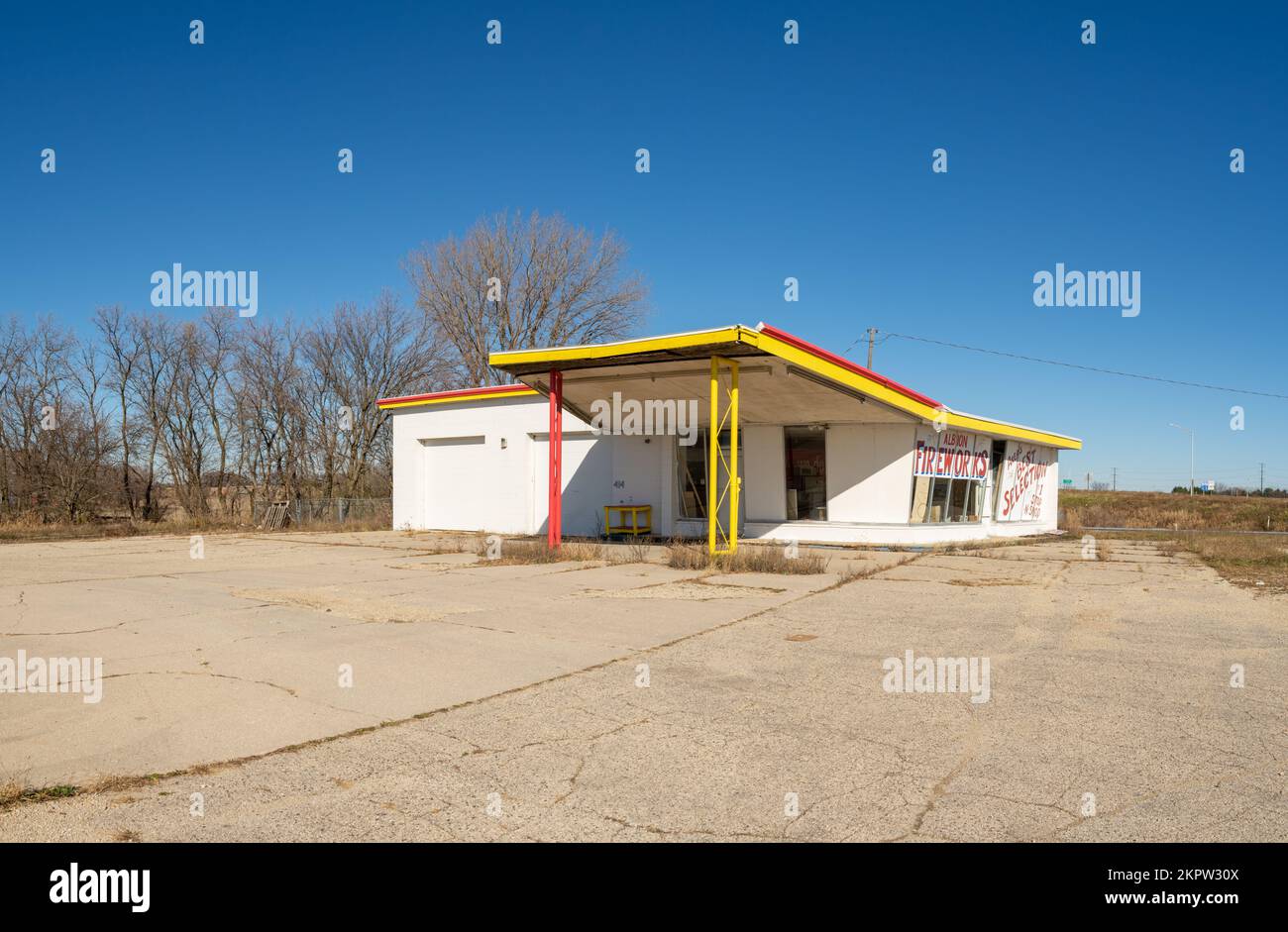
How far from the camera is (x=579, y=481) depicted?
1086 inches

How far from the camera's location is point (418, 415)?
101ft

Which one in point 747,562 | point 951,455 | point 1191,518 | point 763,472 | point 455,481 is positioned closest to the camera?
point 747,562

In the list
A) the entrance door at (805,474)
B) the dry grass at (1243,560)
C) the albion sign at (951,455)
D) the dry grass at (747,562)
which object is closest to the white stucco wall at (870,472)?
the entrance door at (805,474)

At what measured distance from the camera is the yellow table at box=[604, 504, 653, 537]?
25719 millimetres

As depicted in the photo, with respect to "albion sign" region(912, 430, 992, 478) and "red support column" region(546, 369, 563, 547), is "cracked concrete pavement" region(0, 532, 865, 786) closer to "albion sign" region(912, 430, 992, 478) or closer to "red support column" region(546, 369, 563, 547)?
"red support column" region(546, 369, 563, 547)

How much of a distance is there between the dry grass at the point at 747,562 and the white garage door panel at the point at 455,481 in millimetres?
13369

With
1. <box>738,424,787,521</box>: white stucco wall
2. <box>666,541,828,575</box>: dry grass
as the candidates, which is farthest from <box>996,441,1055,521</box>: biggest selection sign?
<box>666,541,828,575</box>: dry grass

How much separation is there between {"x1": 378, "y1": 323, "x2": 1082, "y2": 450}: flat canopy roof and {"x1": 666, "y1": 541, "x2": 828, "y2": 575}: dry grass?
13.2 feet

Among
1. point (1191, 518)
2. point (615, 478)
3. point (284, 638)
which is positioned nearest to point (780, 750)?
point (284, 638)

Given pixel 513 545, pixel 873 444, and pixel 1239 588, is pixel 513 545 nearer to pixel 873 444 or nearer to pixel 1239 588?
pixel 873 444

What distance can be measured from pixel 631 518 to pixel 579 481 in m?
2.50

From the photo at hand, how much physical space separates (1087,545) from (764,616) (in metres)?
18.7

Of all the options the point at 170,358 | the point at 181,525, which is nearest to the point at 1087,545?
the point at 181,525

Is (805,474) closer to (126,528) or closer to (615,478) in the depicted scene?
(615,478)
